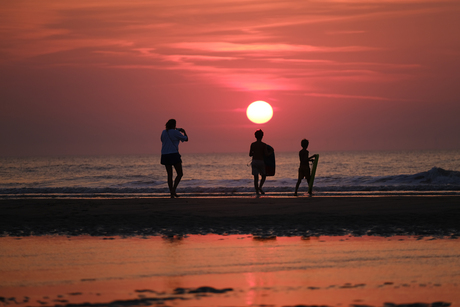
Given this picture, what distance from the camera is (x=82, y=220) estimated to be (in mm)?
8734

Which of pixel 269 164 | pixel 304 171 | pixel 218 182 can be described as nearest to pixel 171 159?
pixel 269 164

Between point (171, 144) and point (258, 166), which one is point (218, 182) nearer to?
point (258, 166)

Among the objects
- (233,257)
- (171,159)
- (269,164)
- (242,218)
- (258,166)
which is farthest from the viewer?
(269,164)

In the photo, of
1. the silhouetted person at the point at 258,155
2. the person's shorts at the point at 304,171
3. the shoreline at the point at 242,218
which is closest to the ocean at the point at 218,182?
the person's shorts at the point at 304,171

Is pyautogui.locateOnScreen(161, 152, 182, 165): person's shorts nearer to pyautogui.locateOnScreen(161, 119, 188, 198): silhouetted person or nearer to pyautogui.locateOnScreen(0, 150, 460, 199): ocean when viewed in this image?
pyautogui.locateOnScreen(161, 119, 188, 198): silhouetted person

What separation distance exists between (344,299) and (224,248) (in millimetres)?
2468

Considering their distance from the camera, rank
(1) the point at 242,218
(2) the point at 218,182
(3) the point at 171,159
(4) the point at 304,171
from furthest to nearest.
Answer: (2) the point at 218,182, (4) the point at 304,171, (3) the point at 171,159, (1) the point at 242,218

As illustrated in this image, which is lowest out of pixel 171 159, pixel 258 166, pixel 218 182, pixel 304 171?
pixel 218 182

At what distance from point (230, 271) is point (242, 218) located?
13.1ft

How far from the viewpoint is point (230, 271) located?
4.76 meters

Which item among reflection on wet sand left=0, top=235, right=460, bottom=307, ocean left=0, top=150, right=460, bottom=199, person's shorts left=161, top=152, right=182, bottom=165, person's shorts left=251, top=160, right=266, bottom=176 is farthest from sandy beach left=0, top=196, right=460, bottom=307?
ocean left=0, top=150, right=460, bottom=199

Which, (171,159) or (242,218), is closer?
(242,218)

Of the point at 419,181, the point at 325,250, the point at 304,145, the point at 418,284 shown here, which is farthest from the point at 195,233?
the point at 419,181

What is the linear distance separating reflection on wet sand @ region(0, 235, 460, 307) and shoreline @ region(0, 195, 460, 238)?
71 cm
